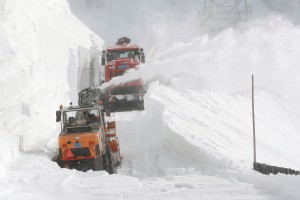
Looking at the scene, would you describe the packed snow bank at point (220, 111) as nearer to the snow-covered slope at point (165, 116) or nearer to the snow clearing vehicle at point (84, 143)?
the snow-covered slope at point (165, 116)

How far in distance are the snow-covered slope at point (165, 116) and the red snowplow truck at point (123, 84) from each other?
1.39 ft

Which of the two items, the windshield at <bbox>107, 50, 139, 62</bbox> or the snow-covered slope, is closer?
the snow-covered slope

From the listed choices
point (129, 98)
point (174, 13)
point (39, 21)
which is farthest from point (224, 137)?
point (174, 13)

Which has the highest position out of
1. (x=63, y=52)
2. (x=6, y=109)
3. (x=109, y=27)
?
(x=109, y=27)

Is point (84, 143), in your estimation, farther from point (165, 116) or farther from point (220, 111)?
point (220, 111)

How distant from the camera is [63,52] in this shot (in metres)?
20.2

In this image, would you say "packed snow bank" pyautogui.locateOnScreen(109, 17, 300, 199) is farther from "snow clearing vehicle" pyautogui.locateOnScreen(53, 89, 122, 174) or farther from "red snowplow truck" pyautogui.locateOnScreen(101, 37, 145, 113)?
"snow clearing vehicle" pyautogui.locateOnScreen(53, 89, 122, 174)

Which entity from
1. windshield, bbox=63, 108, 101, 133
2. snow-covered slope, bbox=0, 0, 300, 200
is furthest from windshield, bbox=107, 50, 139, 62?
windshield, bbox=63, 108, 101, 133

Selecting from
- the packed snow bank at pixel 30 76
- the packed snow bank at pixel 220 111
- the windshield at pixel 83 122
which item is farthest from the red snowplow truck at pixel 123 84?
the windshield at pixel 83 122

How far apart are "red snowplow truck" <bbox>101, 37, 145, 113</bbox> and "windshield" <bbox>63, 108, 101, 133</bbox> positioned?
5938 mm

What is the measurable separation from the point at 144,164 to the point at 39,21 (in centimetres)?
862

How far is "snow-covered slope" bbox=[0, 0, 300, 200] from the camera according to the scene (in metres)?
9.48

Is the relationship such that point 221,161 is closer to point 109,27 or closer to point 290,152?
point 290,152

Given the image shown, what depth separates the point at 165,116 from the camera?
643 inches
